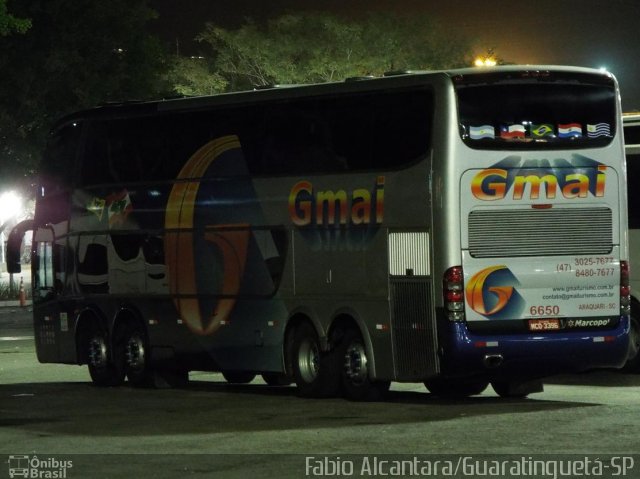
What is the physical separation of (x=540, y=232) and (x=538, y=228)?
0.17 feet

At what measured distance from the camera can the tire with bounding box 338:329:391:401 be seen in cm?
1852

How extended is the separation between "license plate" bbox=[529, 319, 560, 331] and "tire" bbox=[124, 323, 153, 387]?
253 inches

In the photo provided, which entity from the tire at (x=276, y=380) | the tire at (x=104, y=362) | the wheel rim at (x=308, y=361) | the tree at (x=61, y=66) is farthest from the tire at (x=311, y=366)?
the tree at (x=61, y=66)

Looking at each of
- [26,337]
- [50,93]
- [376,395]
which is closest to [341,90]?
[376,395]

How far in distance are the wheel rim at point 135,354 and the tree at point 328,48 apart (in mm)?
37548

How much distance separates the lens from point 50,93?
5141 cm

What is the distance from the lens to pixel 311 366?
19438 millimetres

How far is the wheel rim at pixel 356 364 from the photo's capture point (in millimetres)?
18547

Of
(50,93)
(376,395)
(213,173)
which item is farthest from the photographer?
(50,93)

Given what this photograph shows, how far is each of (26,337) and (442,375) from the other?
60.1 feet

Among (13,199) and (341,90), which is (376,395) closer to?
(341,90)

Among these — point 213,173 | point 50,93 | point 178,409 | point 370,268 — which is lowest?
point 178,409

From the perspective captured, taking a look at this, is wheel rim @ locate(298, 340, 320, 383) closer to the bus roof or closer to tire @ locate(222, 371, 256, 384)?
the bus roof

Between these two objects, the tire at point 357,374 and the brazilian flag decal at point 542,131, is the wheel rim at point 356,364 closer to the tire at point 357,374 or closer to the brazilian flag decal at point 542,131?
the tire at point 357,374
